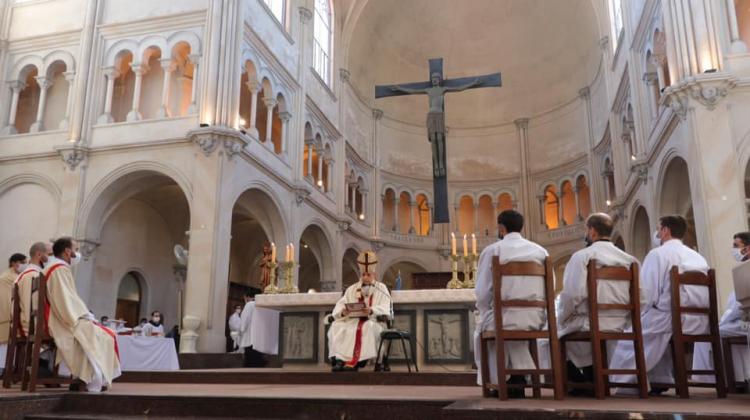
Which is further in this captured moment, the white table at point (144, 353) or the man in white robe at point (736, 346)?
the white table at point (144, 353)

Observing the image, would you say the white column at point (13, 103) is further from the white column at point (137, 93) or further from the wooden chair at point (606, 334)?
the wooden chair at point (606, 334)

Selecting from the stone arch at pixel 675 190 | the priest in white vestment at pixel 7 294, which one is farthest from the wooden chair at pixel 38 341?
the stone arch at pixel 675 190

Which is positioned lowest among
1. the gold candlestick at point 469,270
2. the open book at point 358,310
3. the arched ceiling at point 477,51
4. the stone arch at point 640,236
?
the open book at point 358,310

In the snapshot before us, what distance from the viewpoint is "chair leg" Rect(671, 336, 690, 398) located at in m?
4.45

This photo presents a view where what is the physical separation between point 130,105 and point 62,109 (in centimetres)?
179

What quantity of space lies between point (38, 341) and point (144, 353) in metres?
5.92

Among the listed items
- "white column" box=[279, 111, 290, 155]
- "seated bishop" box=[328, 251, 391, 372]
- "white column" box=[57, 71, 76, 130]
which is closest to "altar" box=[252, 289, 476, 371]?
"seated bishop" box=[328, 251, 391, 372]

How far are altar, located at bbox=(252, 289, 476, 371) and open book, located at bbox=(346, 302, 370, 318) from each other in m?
0.95

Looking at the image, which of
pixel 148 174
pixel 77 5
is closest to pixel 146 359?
pixel 148 174

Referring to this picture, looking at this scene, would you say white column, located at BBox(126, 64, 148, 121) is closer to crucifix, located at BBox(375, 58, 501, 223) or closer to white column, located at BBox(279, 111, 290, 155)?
white column, located at BBox(279, 111, 290, 155)

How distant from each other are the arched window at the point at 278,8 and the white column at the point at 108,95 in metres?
4.79

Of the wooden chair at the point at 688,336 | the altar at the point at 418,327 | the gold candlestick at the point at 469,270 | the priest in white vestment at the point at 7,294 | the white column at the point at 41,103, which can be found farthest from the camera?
the white column at the point at 41,103

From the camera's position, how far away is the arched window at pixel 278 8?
1809cm

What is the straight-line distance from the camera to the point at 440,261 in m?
25.8
